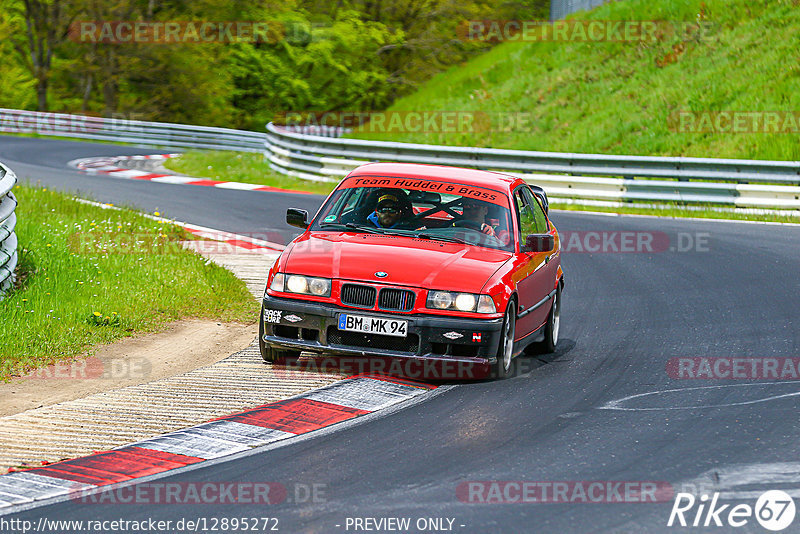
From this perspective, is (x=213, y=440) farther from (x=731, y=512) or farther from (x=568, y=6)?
(x=568, y=6)

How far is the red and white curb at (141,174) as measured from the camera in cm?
2394

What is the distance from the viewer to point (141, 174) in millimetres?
26141

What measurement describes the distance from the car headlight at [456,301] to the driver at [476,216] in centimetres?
118

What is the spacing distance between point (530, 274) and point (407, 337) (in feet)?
5.08

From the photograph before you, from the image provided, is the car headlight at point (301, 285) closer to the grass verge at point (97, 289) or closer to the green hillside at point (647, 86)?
the grass verge at point (97, 289)

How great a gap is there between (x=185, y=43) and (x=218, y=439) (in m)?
42.3

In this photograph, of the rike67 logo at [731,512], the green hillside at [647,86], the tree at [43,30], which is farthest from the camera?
the tree at [43,30]

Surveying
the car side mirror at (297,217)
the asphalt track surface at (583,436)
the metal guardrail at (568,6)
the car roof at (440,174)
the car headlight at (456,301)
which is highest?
the metal guardrail at (568,6)

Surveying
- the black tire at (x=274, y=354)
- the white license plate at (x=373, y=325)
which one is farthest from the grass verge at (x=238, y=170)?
the white license plate at (x=373, y=325)

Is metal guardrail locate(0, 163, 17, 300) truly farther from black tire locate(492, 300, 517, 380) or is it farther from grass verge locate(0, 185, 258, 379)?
black tire locate(492, 300, 517, 380)

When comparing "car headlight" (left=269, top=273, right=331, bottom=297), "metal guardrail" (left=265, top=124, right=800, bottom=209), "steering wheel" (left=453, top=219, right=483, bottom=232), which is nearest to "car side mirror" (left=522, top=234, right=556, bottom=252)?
"steering wheel" (left=453, top=219, right=483, bottom=232)

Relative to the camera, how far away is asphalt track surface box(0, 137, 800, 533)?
5.37 m

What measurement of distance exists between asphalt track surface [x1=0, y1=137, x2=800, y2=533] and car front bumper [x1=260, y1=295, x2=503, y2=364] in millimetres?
315

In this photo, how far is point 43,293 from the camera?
10398 mm
